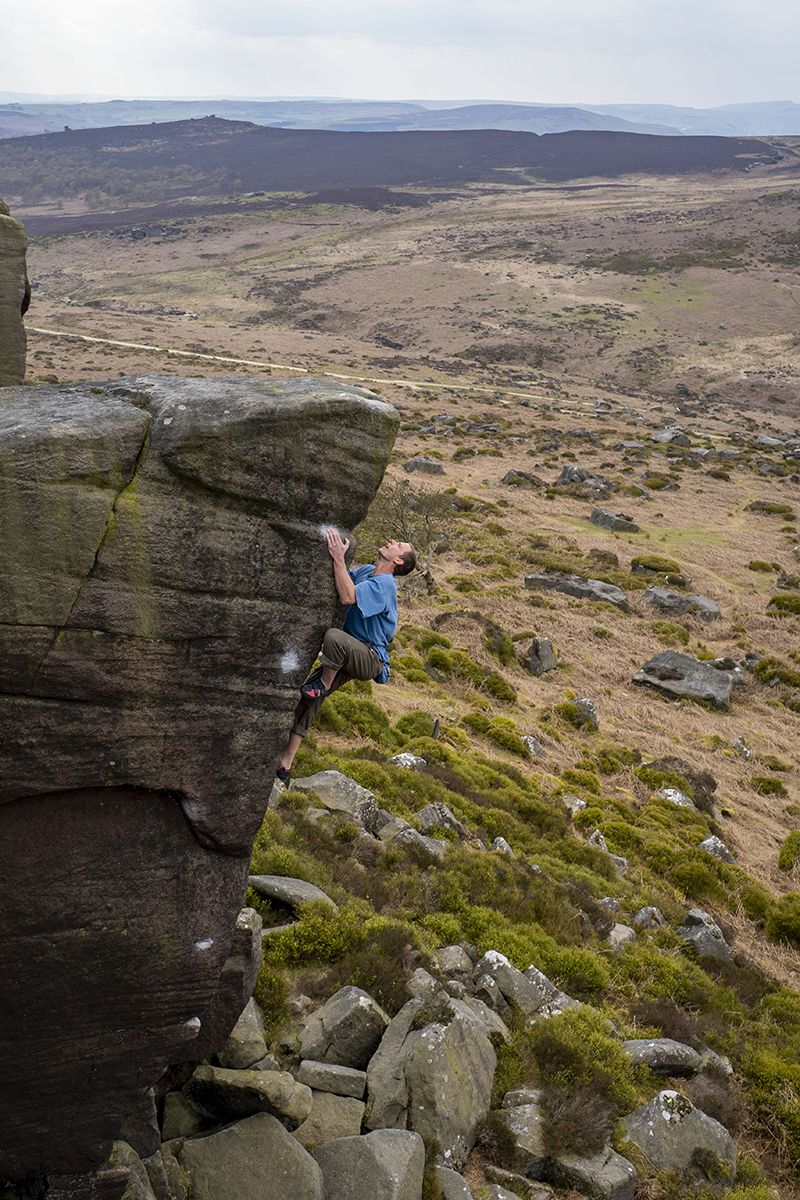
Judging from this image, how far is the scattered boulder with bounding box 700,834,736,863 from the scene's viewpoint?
80.2 feet

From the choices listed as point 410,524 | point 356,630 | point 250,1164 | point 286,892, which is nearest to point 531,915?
point 286,892

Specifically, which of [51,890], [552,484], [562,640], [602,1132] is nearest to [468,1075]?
[602,1132]

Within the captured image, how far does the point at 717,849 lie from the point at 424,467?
4430 cm

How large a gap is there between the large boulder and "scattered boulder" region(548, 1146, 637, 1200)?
1221 mm

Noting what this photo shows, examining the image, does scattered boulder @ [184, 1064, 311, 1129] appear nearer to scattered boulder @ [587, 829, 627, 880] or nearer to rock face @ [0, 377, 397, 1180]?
rock face @ [0, 377, 397, 1180]

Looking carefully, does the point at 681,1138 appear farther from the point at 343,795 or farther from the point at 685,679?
the point at 685,679

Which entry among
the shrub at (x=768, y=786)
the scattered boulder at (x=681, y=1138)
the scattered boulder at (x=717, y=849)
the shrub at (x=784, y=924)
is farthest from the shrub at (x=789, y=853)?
the scattered boulder at (x=681, y=1138)

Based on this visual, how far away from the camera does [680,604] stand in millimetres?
43156

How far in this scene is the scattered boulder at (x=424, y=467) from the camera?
6438 cm

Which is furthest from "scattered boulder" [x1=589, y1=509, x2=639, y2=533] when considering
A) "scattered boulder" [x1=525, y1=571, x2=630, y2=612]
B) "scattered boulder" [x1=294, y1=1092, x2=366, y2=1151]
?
"scattered boulder" [x1=294, y1=1092, x2=366, y2=1151]

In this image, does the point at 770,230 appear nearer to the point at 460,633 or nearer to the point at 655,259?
the point at 655,259

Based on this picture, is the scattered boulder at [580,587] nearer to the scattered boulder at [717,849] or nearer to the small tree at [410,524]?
the small tree at [410,524]

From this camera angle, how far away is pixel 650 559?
48.8 m

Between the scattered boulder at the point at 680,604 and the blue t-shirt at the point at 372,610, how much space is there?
3608cm
